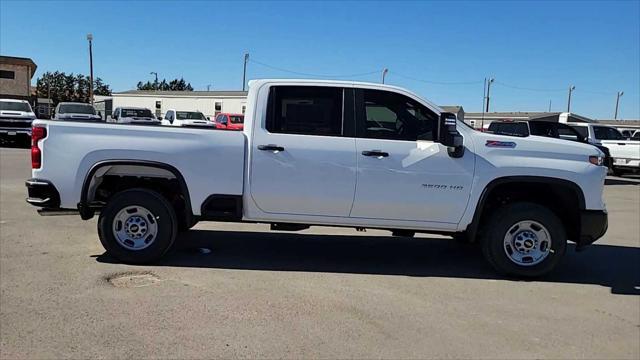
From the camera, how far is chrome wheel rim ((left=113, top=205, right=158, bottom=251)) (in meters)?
6.03

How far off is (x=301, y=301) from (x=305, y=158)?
5.11 feet

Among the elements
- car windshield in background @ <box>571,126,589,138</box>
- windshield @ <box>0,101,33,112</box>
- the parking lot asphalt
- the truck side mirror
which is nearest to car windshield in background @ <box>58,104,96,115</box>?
windshield @ <box>0,101,33,112</box>

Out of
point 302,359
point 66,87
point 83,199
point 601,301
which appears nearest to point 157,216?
point 83,199

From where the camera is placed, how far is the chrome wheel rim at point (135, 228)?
603cm

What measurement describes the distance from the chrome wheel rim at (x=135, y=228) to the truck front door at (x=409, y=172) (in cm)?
223

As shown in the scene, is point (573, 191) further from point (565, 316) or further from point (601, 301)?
point (565, 316)

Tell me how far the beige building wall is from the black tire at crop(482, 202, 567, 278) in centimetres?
5626

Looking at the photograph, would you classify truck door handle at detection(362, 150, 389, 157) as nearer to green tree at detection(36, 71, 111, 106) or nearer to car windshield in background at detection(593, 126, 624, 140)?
car windshield in background at detection(593, 126, 624, 140)

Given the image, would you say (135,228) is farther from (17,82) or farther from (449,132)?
(17,82)

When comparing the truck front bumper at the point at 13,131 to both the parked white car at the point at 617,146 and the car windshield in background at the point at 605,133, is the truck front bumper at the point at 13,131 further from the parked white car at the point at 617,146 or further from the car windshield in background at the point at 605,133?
the car windshield in background at the point at 605,133

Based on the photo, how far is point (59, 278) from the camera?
213 inches

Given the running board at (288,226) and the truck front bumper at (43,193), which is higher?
the truck front bumper at (43,193)

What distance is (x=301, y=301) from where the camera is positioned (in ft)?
16.4

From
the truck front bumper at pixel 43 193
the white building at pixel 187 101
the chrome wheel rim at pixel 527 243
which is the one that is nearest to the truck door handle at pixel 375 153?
the chrome wheel rim at pixel 527 243
